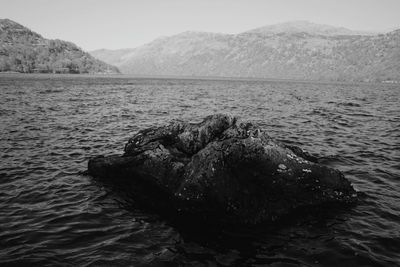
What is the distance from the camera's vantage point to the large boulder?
10602 mm

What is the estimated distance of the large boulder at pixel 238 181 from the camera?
10.6 metres

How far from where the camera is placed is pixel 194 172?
11234mm

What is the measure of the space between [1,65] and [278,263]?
9339 inches

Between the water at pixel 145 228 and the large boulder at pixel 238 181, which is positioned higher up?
the large boulder at pixel 238 181

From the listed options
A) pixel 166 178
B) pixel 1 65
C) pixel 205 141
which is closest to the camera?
pixel 166 178

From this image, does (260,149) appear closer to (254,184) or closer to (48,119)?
(254,184)

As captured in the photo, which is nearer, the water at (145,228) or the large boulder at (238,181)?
the water at (145,228)

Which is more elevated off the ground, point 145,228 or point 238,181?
point 238,181

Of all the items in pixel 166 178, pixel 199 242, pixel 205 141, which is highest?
pixel 205 141

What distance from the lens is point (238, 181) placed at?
10992 millimetres

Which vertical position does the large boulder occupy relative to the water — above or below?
above

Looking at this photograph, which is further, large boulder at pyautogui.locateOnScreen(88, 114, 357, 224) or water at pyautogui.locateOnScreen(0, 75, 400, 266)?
large boulder at pyautogui.locateOnScreen(88, 114, 357, 224)

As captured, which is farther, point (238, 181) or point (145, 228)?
point (238, 181)

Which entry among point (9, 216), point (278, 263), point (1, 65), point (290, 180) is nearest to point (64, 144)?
point (9, 216)
